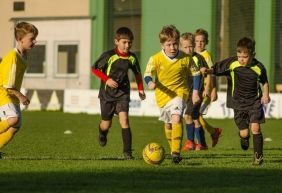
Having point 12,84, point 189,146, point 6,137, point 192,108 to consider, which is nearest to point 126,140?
point 6,137

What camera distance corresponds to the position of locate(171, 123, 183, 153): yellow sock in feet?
39.1

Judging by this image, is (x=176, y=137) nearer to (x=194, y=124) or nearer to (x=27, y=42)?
(x=27, y=42)

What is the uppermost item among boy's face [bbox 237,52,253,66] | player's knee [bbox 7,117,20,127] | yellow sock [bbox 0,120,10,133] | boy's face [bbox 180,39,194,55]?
boy's face [bbox 180,39,194,55]

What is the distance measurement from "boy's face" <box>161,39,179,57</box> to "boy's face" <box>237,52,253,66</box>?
865 mm

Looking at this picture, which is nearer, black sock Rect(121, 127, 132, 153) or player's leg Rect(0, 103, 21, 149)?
player's leg Rect(0, 103, 21, 149)

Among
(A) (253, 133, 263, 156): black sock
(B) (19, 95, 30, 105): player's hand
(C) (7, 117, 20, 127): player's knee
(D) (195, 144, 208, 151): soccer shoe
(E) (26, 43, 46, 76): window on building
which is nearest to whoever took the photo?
(B) (19, 95, 30, 105): player's hand

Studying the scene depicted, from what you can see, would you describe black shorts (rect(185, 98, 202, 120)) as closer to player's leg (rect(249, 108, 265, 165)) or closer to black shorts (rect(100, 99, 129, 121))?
black shorts (rect(100, 99, 129, 121))

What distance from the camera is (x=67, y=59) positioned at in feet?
140

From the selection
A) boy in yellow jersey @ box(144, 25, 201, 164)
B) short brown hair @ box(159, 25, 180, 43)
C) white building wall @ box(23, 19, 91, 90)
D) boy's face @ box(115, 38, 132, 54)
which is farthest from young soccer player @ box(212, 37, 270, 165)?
white building wall @ box(23, 19, 91, 90)

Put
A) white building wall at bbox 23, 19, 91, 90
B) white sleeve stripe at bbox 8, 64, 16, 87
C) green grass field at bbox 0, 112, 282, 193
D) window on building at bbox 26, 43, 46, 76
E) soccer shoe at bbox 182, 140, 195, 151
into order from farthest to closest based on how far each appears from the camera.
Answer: window on building at bbox 26, 43, 46, 76 < white building wall at bbox 23, 19, 91, 90 < soccer shoe at bbox 182, 140, 195, 151 < white sleeve stripe at bbox 8, 64, 16, 87 < green grass field at bbox 0, 112, 282, 193

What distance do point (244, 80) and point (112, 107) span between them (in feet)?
6.88

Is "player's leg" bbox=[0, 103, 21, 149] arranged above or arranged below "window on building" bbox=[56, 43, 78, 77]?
below

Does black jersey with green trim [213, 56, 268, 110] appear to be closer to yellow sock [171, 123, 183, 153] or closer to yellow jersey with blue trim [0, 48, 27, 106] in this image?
yellow sock [171, 123, 183, 153]

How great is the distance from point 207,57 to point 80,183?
268 inches
